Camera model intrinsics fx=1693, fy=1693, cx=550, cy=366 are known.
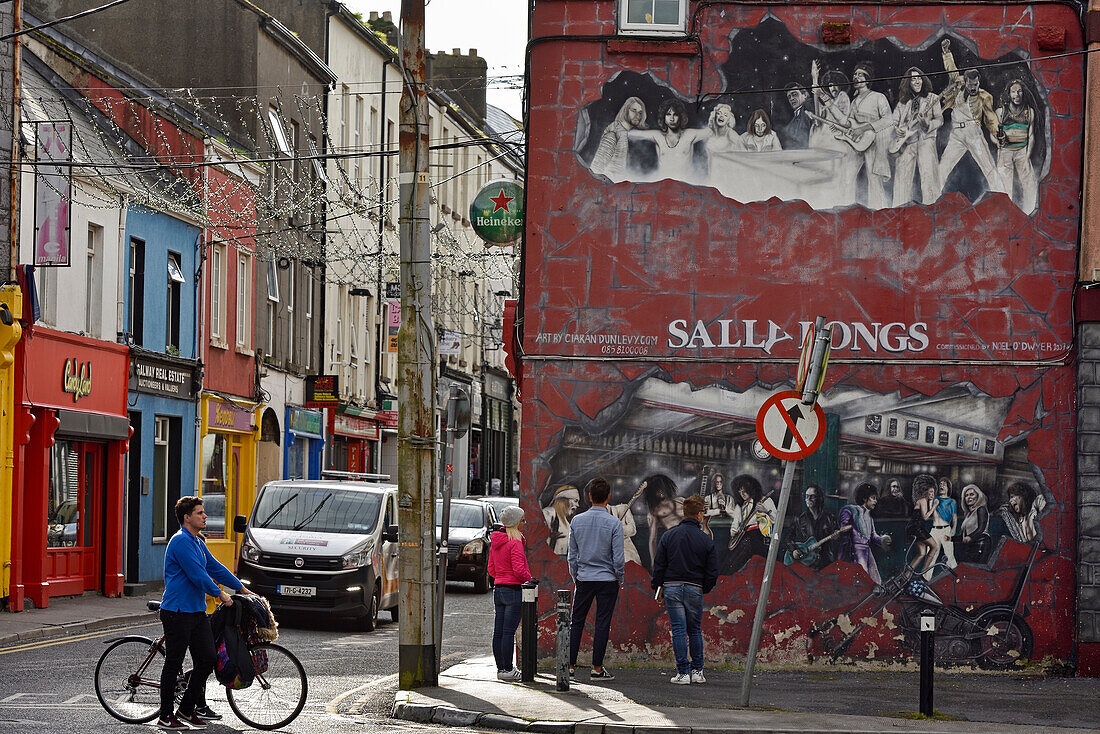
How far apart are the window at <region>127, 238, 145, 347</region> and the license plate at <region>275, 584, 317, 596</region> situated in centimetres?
810

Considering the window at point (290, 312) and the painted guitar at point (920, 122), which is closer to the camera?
the painted guitar at point (920, 122)

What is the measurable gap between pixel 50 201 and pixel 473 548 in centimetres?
972

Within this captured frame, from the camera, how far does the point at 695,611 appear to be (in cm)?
1497

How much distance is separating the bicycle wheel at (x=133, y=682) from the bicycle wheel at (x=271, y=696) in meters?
0.54

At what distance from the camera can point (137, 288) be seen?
92.0ft

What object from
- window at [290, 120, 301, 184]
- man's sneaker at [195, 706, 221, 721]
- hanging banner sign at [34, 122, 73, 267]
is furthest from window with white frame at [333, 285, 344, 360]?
man's sneaker at [195, 706, 221, 721]

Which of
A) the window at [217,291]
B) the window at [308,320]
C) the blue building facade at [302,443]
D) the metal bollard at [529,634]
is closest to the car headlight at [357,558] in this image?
the metal bollard at [529,634]

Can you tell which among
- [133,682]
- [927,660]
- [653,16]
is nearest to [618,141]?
[653,16]

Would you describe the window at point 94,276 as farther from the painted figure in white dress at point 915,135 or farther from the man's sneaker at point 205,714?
the man's sneaker at point 205,714

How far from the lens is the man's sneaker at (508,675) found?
49.2 feet

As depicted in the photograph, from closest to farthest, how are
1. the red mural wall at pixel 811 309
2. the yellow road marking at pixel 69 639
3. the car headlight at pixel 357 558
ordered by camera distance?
the red mural wall at pixel 811 309
the yellow road marking at pixel 69 639
the car headlight at pixel 357 558

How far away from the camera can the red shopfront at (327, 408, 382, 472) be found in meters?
42.3

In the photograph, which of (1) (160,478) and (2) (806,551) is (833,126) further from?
(1) (160,478)

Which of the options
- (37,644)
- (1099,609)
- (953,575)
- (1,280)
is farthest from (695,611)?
(1,280)
